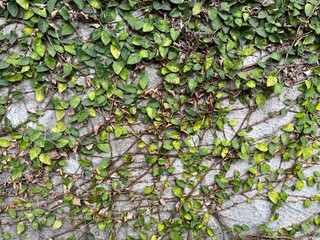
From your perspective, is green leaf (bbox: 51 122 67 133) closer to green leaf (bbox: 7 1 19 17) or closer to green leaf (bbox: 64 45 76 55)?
green leaf (bbox: 64 45 76 55)

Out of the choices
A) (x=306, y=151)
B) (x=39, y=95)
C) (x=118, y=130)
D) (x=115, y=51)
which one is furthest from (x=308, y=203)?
(x=39, y=95)

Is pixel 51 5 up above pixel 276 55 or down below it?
above

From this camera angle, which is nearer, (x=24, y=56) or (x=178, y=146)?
(x=24, y=56)

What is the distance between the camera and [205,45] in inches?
81.2

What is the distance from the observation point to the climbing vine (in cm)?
202

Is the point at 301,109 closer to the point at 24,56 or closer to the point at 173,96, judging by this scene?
the point at 173,96

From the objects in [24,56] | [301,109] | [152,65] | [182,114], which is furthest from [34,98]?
[301,109]

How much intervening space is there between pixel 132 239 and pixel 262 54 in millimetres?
1340

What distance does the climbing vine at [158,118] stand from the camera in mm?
2018

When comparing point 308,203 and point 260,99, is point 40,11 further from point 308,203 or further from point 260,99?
point 308,203

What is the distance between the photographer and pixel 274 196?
228 centimetres

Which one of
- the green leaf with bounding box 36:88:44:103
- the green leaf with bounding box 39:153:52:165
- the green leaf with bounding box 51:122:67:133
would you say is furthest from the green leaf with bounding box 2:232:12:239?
the green leaf with bounding box 36:88:44:103

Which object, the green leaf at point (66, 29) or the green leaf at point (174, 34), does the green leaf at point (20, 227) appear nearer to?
the green leaf at point (66, 29)

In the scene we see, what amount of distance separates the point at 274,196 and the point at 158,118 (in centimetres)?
85
